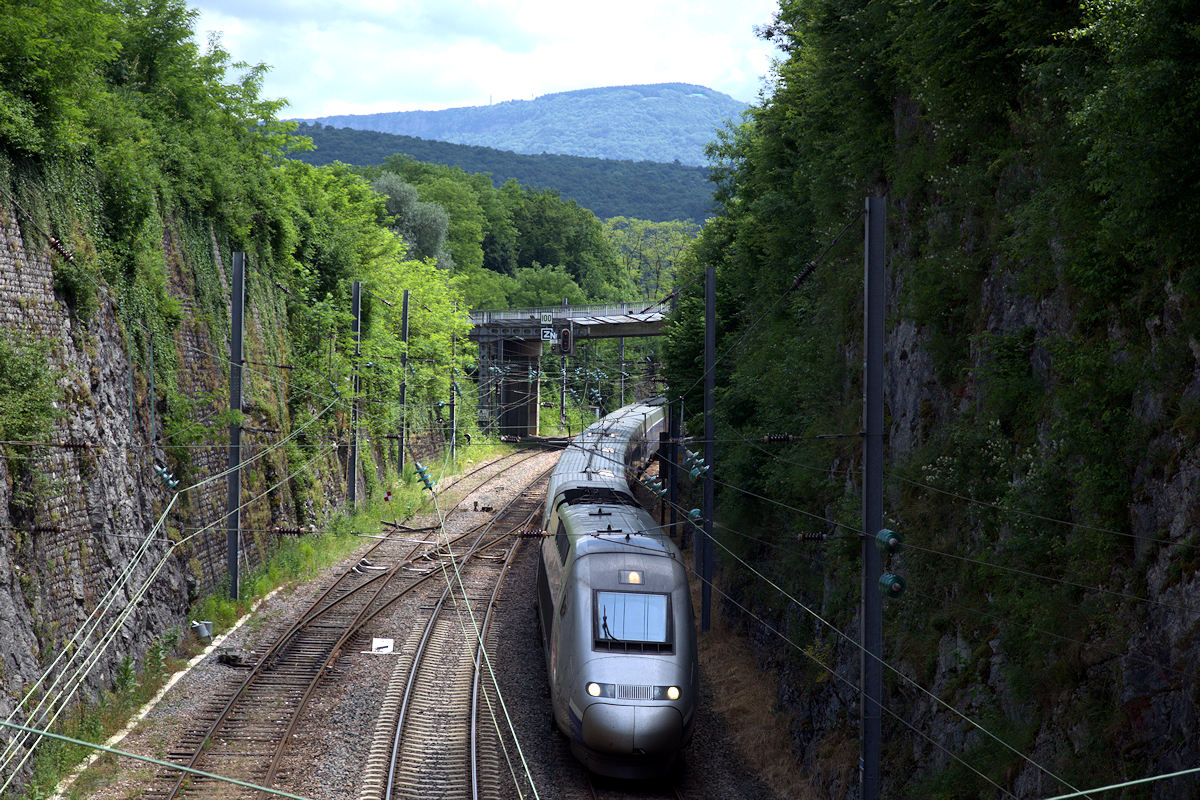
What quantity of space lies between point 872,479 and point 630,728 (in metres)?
5.34

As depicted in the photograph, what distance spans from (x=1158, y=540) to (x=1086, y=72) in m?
4.84

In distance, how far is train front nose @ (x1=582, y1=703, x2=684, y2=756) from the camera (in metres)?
12.8

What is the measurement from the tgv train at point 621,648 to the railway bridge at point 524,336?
41.0 m

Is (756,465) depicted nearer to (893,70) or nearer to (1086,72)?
(893,70)

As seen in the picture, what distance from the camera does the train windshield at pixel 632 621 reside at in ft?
44.8

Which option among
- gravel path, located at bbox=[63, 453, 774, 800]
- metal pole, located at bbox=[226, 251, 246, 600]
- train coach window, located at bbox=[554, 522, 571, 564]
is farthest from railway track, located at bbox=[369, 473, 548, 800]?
metal pole, located at bbox=[226, 251, 246, 600]

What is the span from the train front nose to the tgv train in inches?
0.5

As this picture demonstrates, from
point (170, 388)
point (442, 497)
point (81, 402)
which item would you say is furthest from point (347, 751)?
point (442, 497)

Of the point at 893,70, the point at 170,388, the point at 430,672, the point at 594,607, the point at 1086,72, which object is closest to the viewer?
the point at 1086,72

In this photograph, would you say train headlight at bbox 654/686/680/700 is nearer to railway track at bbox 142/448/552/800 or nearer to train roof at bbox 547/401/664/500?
railway track at bbox 142/448/552/800

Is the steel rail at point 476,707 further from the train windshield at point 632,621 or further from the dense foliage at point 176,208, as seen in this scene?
the dense foliage at point 176,208

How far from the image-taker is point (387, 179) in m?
78.2

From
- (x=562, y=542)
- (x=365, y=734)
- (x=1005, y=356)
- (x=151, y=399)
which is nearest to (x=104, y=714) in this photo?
(x=365, y=734)

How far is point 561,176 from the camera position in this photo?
7421 inches
